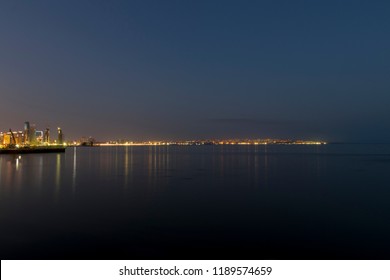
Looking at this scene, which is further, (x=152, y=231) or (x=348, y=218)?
(x=348, y=218)

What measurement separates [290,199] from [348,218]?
483 cm

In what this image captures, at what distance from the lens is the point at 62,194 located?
21.7 metres

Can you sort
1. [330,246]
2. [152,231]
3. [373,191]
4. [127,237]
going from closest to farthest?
[330,246]
[127,237]
[152,231]
[373,191]

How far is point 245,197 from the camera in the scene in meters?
20.1
